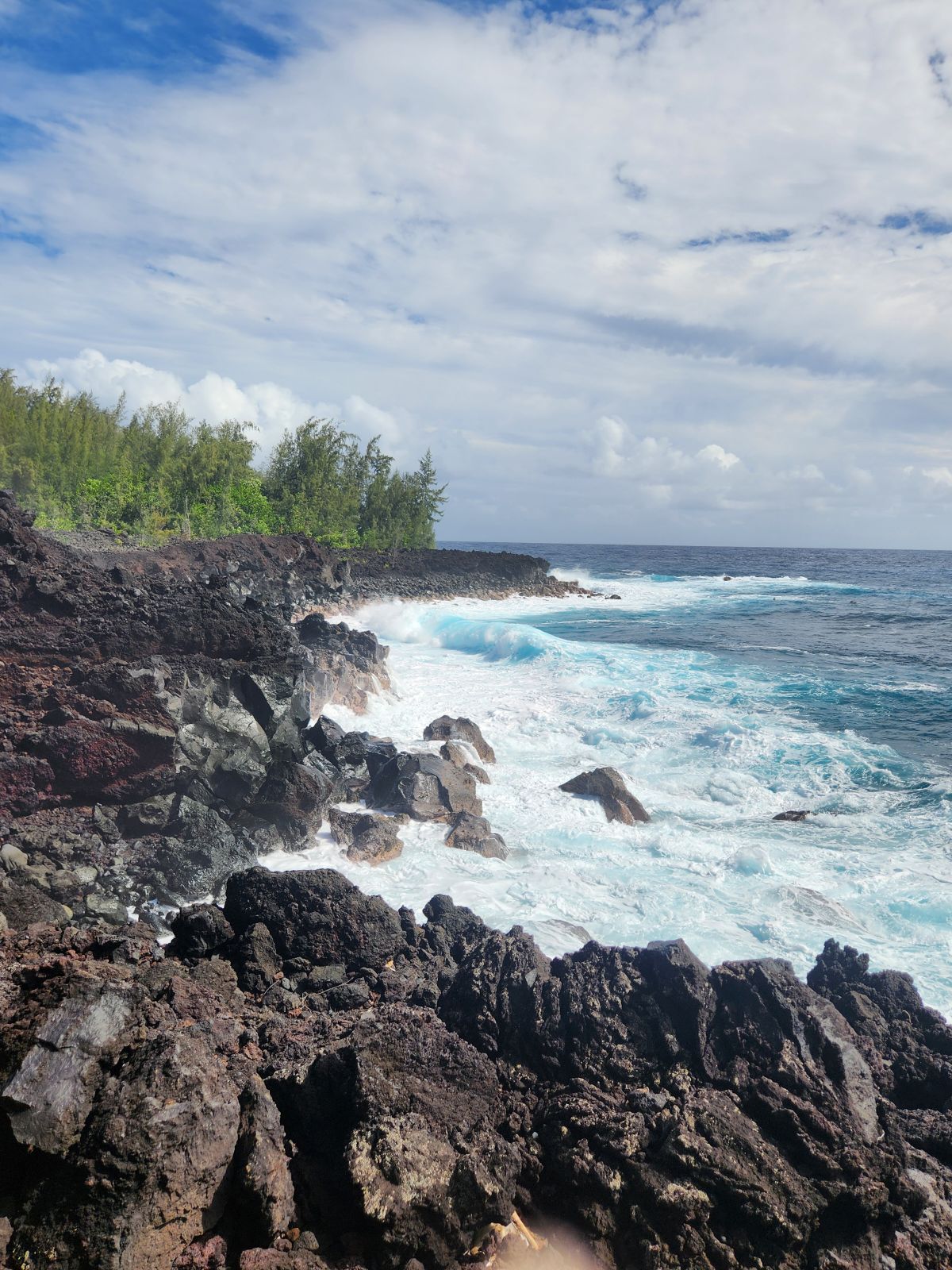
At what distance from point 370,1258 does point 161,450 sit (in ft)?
146

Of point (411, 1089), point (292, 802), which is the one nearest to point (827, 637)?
point (292, 802)

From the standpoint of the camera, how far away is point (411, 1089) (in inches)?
172

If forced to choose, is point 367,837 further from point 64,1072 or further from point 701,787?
point 701,787

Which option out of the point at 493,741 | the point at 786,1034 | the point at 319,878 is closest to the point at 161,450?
the point at 493,741

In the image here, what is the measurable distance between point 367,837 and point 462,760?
363 cm

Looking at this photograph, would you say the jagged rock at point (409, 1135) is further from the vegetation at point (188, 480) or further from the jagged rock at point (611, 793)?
the vegetation at point (188, 480)

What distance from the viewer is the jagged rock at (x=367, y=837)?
32.7 feet

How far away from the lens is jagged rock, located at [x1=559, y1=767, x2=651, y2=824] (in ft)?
39.2

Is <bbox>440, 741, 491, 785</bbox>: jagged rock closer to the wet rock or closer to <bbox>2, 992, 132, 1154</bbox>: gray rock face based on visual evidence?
the wet rock

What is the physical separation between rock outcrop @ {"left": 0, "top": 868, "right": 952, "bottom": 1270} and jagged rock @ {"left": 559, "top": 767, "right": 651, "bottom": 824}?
6.08 meters

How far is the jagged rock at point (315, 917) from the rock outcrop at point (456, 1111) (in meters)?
0.23

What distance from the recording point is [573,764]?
14.9m

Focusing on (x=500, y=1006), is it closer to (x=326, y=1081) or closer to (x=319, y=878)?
(x=326, y=1081)

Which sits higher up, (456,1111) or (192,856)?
(456,1111)
